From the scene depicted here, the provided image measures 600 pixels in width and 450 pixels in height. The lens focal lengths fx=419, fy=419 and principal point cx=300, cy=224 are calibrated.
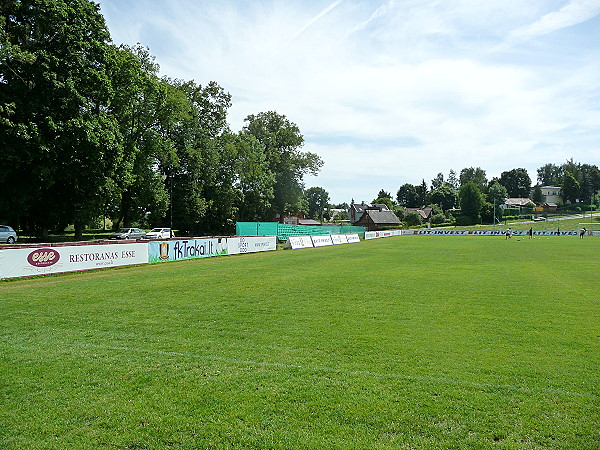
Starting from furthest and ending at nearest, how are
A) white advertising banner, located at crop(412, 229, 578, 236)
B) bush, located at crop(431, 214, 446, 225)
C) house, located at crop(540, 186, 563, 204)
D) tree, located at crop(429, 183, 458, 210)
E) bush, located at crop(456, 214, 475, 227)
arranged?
house, located at crop(540, 186, 563, 204) → tree, located at crop(429, 183, 458, 210) → bush, located at crop(431, 214, 446, 225) → bush, located at crop(456, 214, 475, 227) → white advertising banner, located at crop(412, 229, 578, 236)

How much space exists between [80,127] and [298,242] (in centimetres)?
2167

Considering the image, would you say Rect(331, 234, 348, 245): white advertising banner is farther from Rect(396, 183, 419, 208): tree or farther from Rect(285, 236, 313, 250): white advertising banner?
Rect(396, 183, 419, 208): tree

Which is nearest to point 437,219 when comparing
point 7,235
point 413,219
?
point 413,219

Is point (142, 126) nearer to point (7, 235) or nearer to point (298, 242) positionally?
point (7, 235)

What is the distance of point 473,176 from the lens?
189250 millimetres

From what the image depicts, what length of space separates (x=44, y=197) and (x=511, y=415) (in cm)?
3695

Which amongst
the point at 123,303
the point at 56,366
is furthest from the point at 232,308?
the point at 56,366

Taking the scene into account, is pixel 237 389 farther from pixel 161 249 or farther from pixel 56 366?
pixel 161 249

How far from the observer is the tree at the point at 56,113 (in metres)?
28.0

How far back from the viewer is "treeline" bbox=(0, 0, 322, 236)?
28.5m

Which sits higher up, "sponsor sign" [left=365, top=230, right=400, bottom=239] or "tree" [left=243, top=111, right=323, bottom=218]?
"tree" [left=243, top=111, right=323, bottom=218]

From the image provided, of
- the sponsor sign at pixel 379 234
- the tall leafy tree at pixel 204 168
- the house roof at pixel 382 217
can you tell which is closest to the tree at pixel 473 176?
the house roof at pixel 382 217

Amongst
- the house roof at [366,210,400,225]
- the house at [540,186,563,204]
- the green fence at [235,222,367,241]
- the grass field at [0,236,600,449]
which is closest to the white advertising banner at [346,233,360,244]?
the green fence at [235,222,367,241]

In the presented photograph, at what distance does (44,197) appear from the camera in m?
33.4
